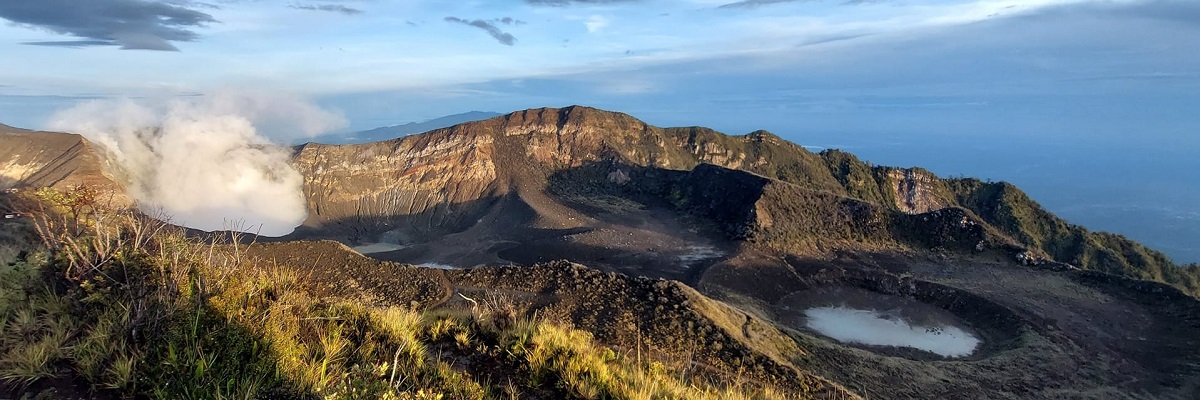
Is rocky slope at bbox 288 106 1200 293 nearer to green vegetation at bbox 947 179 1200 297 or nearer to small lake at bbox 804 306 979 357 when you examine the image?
green vegetation at bbox 947 179 1200 297

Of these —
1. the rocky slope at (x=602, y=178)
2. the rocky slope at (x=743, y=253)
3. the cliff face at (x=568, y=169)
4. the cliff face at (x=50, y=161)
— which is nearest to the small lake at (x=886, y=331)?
the rocky slope at (x=743, y=253)

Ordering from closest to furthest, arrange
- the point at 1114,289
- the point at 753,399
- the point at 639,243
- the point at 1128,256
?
1. the point at 753,399
2. the point at 1114,289
3. the point at 639,243
4. the point at 1128,256

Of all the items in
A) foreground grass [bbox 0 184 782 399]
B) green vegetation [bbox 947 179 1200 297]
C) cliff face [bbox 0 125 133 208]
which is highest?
foreground grass [bbox 0 184 782 399]

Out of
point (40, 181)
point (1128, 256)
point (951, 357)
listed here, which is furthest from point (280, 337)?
point (1128, 256)

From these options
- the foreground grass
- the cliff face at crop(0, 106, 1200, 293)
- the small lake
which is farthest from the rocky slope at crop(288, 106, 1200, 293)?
the foreground grass

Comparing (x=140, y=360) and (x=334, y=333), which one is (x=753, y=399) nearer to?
(x=334, y=333)

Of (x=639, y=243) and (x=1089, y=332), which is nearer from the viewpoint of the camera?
Answer: (x=1089, y=332)
